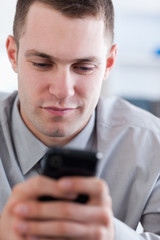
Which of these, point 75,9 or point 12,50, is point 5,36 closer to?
point 12,50

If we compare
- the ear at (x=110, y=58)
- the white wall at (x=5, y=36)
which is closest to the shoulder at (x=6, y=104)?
the ear at (x=110, y=58)

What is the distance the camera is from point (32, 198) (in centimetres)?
66

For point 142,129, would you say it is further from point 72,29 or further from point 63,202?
point 63,202

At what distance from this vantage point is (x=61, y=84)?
42.4 inches

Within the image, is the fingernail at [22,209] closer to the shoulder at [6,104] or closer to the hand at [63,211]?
the hand at [63,211]

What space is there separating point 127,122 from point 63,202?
74cm

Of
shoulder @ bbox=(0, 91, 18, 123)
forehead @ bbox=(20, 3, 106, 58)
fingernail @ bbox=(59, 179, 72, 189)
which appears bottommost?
shoulder @ bbox=(0, 91, 18, 123)

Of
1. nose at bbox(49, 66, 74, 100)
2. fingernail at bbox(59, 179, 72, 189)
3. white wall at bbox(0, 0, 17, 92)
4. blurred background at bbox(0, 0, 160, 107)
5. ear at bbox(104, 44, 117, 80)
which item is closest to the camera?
fingernail at bbox(59, 179, 72, 189)

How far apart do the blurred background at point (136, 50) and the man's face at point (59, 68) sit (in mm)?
2111

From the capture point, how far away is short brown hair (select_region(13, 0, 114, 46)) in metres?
1.10

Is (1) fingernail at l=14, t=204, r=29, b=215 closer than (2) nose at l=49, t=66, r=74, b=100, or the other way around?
(1) fingernail at l=14, t=204, r=29, b=215

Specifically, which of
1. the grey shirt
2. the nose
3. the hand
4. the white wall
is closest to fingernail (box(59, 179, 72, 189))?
the hand

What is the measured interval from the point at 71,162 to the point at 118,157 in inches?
26.1

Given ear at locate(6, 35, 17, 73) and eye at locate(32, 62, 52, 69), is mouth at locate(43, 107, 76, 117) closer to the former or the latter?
eye at locate(32, 62, 52, 69)
